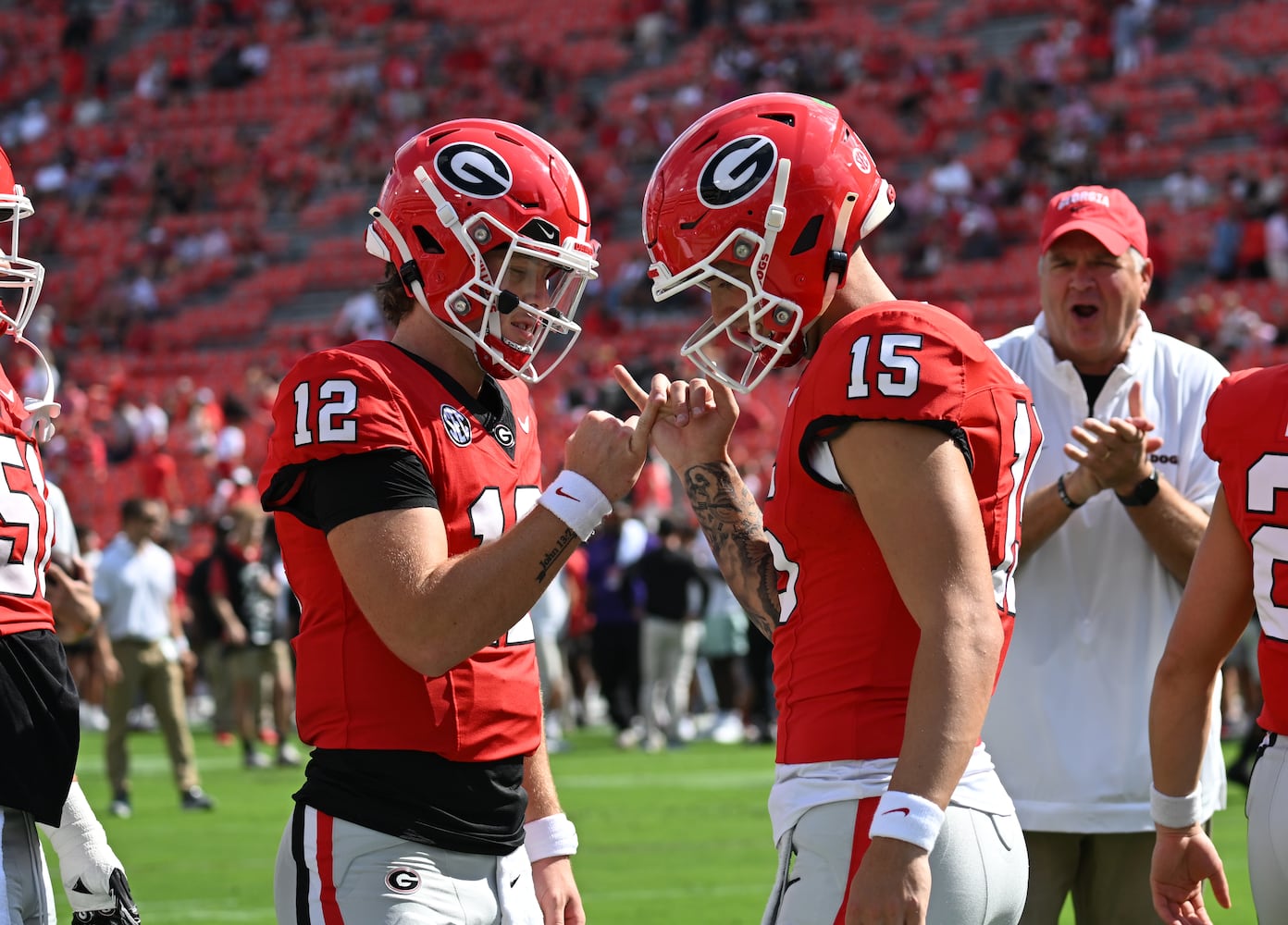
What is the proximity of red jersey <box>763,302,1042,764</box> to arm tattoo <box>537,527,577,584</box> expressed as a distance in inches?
13.8

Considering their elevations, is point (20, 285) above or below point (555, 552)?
above

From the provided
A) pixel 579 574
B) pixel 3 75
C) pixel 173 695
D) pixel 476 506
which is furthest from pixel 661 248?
pixel 3 75

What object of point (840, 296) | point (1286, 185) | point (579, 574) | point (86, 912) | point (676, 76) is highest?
point (676, 76)

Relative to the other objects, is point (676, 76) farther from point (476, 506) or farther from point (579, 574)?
point (476, 506)

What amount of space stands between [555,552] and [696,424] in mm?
477

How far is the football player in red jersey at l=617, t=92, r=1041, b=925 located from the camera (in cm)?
254

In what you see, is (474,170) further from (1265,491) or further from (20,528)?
(1265,491)

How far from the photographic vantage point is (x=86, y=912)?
3346 millimetres

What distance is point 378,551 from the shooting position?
110 inches

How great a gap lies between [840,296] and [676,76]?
2527cm

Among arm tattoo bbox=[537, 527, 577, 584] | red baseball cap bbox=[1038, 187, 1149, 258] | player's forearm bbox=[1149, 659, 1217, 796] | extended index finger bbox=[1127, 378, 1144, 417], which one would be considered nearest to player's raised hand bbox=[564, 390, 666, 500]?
arm tattoo bbox=[537, 527, 577, 584]

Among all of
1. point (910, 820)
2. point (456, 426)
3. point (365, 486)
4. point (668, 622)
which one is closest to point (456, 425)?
point (456, 426)

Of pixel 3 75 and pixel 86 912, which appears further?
pixel 3 75

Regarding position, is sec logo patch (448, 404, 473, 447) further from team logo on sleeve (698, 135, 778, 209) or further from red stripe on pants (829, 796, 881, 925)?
red stripe on pants (829, 796, 881, 925)
